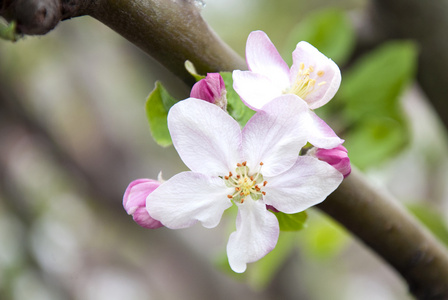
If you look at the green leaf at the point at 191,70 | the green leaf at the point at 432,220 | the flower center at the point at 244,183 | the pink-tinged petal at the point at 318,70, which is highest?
the pink-tinged petal at the point at 318,70

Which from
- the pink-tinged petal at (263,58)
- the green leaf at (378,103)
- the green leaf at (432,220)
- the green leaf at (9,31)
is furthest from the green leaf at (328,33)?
the green leaf at (9,31)

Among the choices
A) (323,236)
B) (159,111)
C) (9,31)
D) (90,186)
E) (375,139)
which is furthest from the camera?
(90,186)

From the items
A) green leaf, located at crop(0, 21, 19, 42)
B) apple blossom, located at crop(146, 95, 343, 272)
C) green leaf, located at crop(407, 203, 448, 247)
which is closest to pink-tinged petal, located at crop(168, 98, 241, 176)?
apple blossom, located at crop(146, 95, 343, 272)

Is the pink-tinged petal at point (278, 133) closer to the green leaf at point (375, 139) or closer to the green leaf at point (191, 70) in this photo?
the green leaf at point (191, 70)

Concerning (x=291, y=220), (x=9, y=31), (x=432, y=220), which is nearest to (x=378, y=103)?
(x=432, y=220)

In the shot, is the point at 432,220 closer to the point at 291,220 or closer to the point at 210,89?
the point at 291,220

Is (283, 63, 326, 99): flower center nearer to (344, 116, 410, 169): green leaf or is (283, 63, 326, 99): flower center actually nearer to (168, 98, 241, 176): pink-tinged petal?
(168, 98, 241, 176): pink-tinged petal

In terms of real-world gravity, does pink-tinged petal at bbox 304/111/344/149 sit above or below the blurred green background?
above

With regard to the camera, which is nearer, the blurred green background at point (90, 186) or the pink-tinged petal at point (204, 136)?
the pink-tinged petal at point (204, 136)
